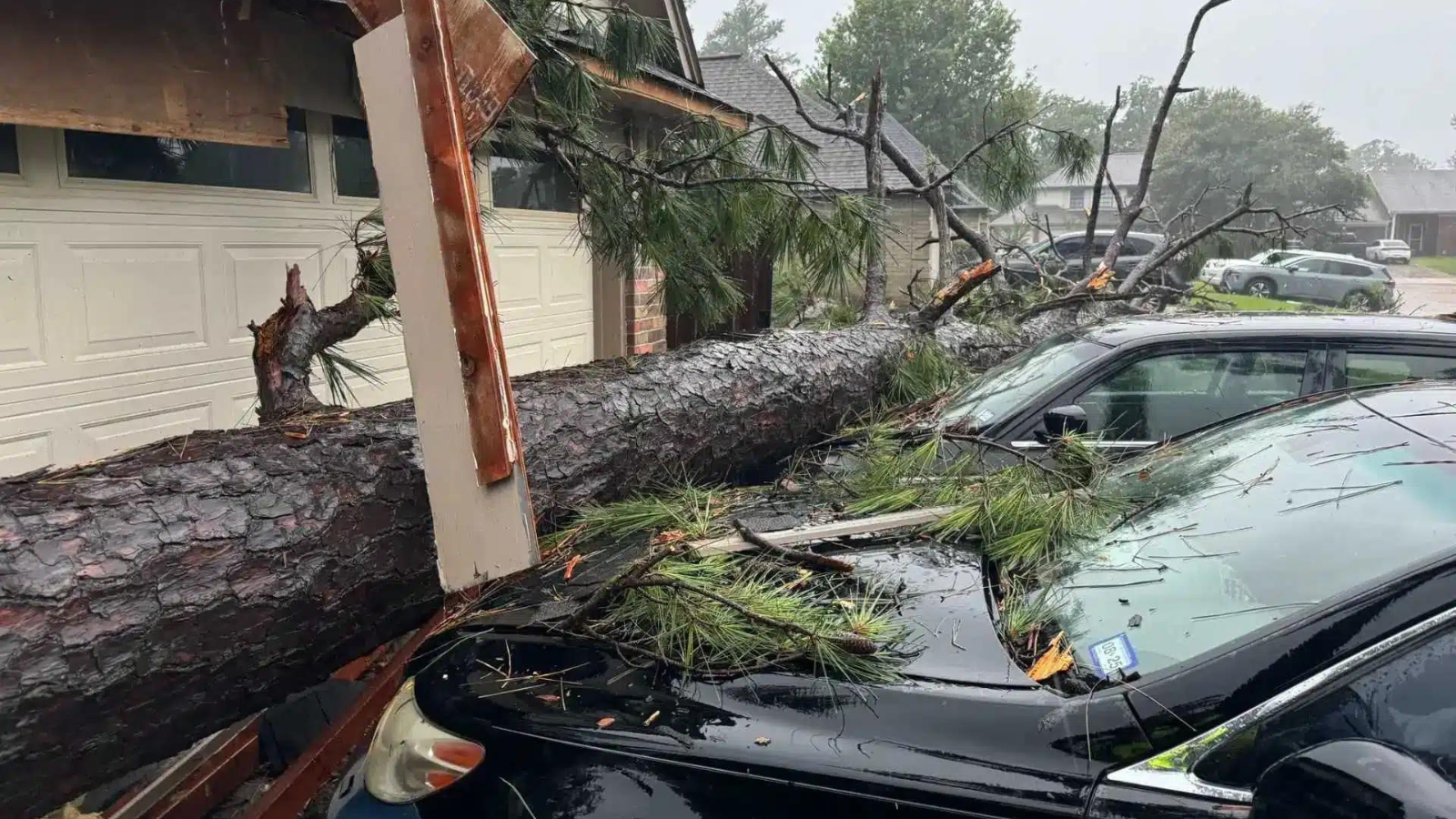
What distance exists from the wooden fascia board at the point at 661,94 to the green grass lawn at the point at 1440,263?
44.8 m

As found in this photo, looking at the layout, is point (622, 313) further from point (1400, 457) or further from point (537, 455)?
point (1400, 457)

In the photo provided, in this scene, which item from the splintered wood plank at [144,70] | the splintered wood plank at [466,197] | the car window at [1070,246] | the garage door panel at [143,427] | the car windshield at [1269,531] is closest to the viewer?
the car windshield at [1269,531]

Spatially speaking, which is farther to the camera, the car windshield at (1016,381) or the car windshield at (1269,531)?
the car windshield at (1016,381)

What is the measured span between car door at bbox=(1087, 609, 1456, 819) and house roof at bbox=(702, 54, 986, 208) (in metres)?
15.7

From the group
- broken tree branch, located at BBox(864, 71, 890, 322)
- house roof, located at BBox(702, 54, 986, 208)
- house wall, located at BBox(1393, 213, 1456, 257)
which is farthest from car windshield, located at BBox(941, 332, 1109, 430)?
house wall, located at BBox(1393, 213, 1456, 257)

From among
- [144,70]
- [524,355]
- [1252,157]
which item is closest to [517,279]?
[524,355]

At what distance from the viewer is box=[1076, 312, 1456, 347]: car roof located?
379cm

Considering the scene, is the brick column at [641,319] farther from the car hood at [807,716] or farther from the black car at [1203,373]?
the car hood at [807,716]

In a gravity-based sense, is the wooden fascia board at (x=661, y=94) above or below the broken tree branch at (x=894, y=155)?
above

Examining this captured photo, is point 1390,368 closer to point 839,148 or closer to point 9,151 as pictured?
point 9,151

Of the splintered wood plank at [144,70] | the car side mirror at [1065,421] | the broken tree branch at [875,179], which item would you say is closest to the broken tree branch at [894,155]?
the broken tree branch at [875,179]

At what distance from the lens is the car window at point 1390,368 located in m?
3.69

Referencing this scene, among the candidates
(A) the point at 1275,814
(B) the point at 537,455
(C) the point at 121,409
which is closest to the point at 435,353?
(B) the point at 537,455

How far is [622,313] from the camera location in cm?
811
